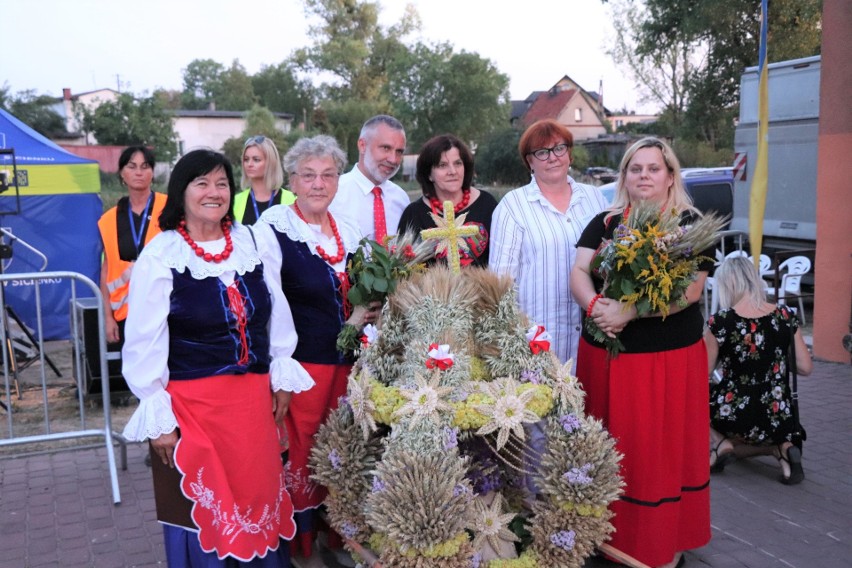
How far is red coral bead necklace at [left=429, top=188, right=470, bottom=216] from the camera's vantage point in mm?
4155

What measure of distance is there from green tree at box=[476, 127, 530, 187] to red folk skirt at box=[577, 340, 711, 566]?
1243 inches

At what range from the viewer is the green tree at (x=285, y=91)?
2589 inches

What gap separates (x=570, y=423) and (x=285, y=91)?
7183cm

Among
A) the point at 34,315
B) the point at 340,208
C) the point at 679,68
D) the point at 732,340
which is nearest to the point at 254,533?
the point at 340,208

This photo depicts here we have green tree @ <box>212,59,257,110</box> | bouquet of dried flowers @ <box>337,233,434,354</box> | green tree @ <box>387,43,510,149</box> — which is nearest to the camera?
bouquet of dried flowers @ <box>337,233,434,354</box>

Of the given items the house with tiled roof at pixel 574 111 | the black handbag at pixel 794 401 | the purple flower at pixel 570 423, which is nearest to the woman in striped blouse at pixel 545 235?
the purple flower at pixel 570 423

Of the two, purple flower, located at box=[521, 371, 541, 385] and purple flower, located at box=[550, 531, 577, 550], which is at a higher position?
purple flower, located at box=[521, 371, 541, 385]

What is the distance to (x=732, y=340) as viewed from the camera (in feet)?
16.3

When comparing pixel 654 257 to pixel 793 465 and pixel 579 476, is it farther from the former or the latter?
pixel 793 465

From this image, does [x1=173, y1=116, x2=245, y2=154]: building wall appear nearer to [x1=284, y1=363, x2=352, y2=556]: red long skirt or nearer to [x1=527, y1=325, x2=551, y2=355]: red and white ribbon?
[x1=284, y1=363, x2=352, y2=556]: red long skirt

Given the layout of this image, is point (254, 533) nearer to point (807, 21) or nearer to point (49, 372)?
Result: point (49, 372)

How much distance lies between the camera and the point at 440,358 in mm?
2975

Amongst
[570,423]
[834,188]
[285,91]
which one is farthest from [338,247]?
[285,91]

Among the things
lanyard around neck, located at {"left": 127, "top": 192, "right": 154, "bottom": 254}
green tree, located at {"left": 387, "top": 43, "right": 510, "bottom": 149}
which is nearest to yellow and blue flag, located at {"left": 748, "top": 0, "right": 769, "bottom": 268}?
lanyard around neck, located at {"left": 127, "top": 192, "right": 154, "bottom": 254}
